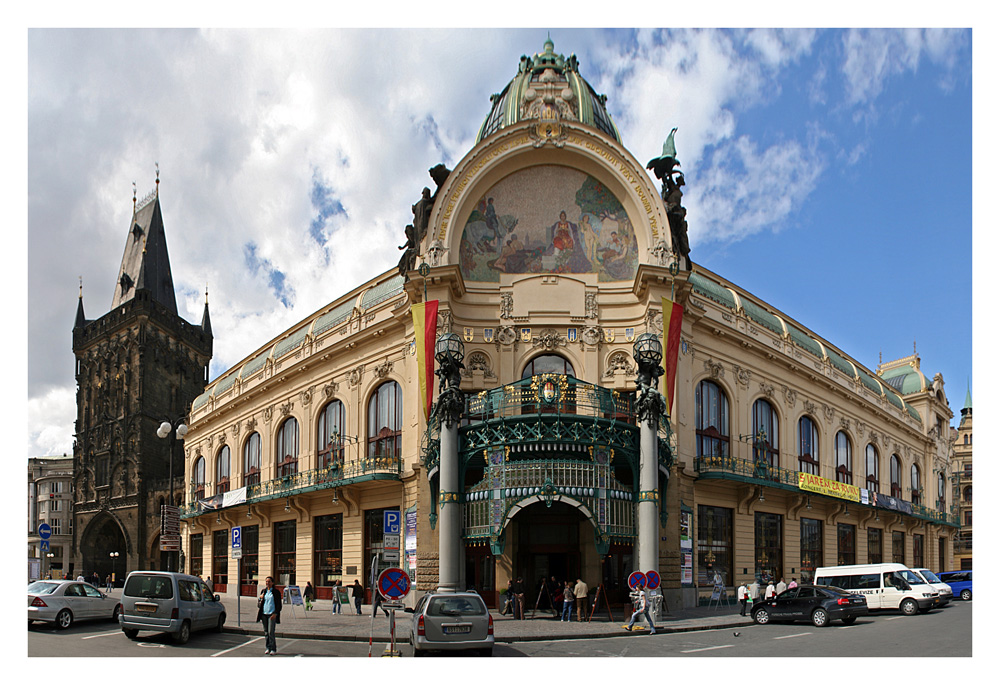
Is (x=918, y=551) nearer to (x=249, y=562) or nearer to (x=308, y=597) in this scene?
(x=308, y=597)

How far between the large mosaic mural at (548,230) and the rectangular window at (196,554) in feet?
95.2

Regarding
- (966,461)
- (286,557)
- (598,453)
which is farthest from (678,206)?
(966,461)

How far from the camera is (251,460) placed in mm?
45438

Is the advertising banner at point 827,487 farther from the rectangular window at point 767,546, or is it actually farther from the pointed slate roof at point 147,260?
the pointed slate roof at point 147,260

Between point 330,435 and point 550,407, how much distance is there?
13534mm

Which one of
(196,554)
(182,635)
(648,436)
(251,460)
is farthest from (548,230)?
(196,554)

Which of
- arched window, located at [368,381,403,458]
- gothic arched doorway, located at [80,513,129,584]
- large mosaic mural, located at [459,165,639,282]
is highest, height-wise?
large mosaic mural, located at [459,165,639,282]

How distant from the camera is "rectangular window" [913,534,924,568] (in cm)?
5300

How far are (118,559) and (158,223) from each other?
3449 centimetres

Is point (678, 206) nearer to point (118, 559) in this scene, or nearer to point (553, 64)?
point (553, 64)

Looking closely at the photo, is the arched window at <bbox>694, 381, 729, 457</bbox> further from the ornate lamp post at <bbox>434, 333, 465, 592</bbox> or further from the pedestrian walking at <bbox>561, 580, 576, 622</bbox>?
the ornate lamp post at <bbox>434, 333, 465, 592</bbox>

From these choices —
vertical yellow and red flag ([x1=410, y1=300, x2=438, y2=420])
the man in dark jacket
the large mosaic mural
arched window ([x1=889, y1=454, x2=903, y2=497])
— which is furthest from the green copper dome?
arched window ([x1=889, y1=454, x2=903, y2=497])

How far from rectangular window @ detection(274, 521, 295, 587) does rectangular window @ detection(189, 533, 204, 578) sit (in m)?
12.1
